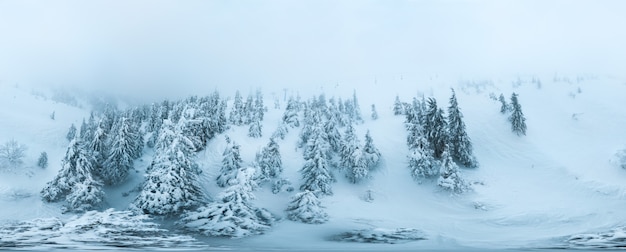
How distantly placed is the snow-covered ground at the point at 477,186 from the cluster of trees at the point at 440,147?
1.42 metres

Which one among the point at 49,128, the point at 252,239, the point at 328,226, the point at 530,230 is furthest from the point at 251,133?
the point at 49,128

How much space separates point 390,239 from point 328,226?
23.7 ft

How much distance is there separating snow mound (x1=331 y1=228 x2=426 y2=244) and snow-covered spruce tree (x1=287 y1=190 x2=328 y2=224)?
184 inches

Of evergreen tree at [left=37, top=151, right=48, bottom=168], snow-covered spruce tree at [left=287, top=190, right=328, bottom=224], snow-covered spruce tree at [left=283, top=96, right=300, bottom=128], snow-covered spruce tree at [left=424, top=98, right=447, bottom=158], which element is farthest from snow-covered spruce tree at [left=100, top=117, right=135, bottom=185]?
snow-covered spruce tree at [left=424, top=98, right=447, bottom=158]

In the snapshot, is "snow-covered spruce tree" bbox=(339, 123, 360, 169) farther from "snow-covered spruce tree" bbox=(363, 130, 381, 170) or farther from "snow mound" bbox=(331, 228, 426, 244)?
"snow mound" bbox=(331, 228, 426, 244)

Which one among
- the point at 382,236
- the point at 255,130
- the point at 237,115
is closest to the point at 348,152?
the point at 255,130

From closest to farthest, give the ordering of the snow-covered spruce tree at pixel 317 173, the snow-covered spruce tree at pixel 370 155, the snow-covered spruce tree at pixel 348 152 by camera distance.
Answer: the snow-covered spruce tree at pixel 317 173 < the snow-covered spruce tree at pixel 348 152 < the snow-covered spruce tree at pixel 370 155

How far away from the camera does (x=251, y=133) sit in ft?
213

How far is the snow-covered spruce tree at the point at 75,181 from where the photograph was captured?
1618 inches

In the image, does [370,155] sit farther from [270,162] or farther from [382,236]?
[382,236]

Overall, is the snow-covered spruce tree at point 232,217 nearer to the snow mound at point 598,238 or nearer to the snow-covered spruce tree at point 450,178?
the snow mound at point 598,238

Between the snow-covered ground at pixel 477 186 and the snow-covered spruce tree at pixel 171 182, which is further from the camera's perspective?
the snow-covered spruce tree at pixel 171 182

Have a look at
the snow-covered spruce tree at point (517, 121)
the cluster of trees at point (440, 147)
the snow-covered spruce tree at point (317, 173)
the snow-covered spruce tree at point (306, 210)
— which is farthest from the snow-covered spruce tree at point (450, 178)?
the snow-covered spruce tree at point (517, 121)

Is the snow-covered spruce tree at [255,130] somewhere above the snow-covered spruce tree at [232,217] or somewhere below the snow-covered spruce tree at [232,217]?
above
